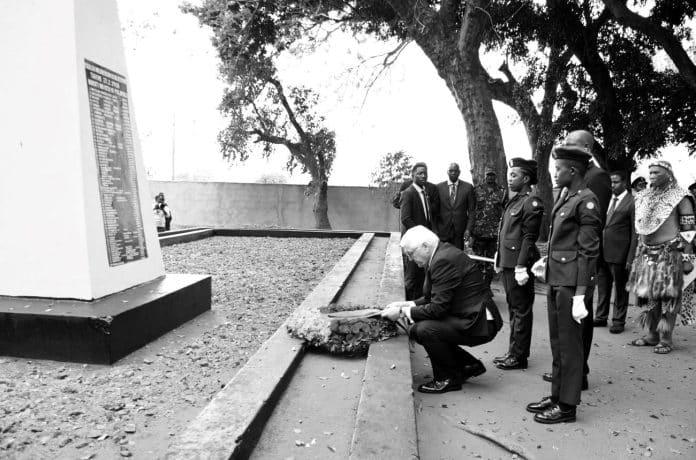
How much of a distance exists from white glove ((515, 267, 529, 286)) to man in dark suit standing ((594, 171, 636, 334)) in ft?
5.89

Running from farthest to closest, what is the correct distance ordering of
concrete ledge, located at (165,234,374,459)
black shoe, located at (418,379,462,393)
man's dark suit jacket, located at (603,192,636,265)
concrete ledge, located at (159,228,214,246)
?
concrete ledge, located at (159,228,214,246) → man's dark suit jacket, located at (603,192,636,265) → black shoe, located at (418,379,462,393) → concrete ledge, located at (165,234,374,459)

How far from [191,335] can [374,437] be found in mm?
2394

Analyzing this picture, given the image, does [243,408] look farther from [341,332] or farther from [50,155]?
[50,155]

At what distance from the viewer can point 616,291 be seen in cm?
529

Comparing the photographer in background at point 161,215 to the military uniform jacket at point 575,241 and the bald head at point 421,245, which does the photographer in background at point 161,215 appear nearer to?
the bald head at point 421,245

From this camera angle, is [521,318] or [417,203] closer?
[521,318]

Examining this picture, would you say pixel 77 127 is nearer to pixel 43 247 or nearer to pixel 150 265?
pixel 43 247

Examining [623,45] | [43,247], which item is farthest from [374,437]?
[623,45]

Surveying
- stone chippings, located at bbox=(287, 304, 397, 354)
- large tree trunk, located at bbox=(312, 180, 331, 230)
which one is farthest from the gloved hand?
large tree trunk, located at bbox=(312, 180, 331, 230)

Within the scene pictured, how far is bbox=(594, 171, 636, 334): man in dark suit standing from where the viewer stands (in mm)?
5121

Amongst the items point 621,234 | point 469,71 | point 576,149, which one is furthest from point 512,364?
point 469,71

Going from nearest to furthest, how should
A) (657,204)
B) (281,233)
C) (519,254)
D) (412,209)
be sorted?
(519,254) < (657,204) < (412,209) < (281,233)

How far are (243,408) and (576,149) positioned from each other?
8.30ft

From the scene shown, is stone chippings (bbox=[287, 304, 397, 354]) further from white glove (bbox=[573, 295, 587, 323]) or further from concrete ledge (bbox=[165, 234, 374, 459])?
white glove (bbox=[573, 295, 587, 323])
